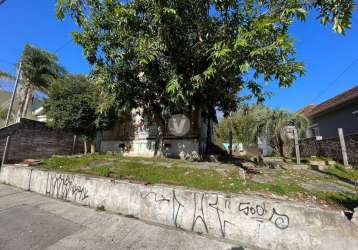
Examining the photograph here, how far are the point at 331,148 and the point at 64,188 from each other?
12.3 meters

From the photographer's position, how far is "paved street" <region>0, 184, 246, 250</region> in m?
4.12

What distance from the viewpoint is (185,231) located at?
4.62 metres

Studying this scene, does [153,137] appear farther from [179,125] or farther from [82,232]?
[82,232]

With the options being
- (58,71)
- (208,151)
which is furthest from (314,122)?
(58,71)

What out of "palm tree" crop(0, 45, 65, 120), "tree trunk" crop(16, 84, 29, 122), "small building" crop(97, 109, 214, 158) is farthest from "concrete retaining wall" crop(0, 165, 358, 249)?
"tree trunk" crop(16, 84, 29, 122)

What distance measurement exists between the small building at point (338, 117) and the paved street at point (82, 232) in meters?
13.7

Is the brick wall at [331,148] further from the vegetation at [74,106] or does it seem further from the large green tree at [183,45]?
the vegetation at [74,106]

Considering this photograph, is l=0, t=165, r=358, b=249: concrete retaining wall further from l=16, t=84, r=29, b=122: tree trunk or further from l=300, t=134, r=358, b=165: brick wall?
l=16, t=84, r=29, b=122: tree trunk

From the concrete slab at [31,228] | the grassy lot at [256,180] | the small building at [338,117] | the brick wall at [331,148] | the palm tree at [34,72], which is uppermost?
the palm tree at [34,72]

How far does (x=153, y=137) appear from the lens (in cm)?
1259

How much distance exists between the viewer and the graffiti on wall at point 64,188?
6.73 meters

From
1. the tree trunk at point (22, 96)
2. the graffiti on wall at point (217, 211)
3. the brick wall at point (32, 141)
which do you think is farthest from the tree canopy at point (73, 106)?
the tree trunk at point (22, 96)

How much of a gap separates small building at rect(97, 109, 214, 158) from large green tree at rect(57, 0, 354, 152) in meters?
2.54

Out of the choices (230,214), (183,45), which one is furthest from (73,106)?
(230,214)
